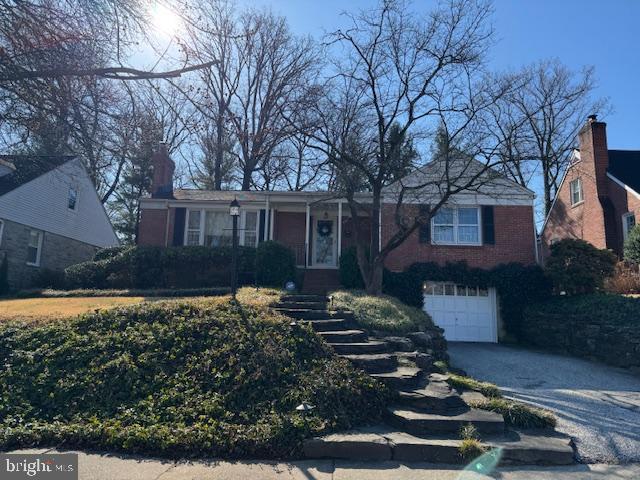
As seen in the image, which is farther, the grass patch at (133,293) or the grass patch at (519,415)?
the grass patch at (133,293)

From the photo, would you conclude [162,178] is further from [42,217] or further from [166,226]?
[42,217]

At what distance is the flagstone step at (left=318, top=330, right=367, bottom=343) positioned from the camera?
8.06m

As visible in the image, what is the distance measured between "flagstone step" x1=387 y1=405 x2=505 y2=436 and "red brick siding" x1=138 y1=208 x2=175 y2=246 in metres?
14.7

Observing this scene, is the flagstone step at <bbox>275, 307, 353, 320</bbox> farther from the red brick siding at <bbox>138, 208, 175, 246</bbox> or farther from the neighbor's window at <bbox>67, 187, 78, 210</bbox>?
the neighbor's window at <bbox>67, 187, 78, 210</bbox>

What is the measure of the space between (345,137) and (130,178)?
20459 millimetres

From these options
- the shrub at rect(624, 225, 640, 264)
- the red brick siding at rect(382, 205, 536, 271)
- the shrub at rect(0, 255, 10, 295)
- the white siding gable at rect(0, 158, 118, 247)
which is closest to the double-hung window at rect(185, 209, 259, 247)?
the white siding gable at rect(0, 158, 118, 247)

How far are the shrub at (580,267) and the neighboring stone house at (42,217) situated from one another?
16.5m

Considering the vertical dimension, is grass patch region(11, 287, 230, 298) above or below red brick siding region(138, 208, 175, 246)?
below

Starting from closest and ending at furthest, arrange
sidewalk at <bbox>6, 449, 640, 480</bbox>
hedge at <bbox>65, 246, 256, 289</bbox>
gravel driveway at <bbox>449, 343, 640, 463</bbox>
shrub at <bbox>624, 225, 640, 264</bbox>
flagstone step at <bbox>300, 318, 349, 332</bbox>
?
sidewalk at <bbox>6, 449, 640, 480</bbox>
gravel driveway at <bbox>449, 343, 640, 463</bbox>
flagstone step at <bbox>300, 318, 349, 332</bbox>
shrub at <bbox>624, 225, 640, 264</bbox>
hedge at <bbox>65, 246, 256, 289</bbox>

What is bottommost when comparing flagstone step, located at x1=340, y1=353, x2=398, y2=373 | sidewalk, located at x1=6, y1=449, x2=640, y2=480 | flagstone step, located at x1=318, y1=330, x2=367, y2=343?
sidewalk, located at x1=6, y1=449, x2=640, y2=480

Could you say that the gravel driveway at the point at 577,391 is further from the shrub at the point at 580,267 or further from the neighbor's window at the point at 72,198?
the neighbor's window at the point at 72,198

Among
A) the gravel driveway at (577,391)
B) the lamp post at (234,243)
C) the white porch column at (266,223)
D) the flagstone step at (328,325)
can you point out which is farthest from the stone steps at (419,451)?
the white porch column at (266,223)

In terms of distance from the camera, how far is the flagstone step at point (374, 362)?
698cm

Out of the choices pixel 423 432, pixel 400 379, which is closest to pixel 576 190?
pixel 400 379
